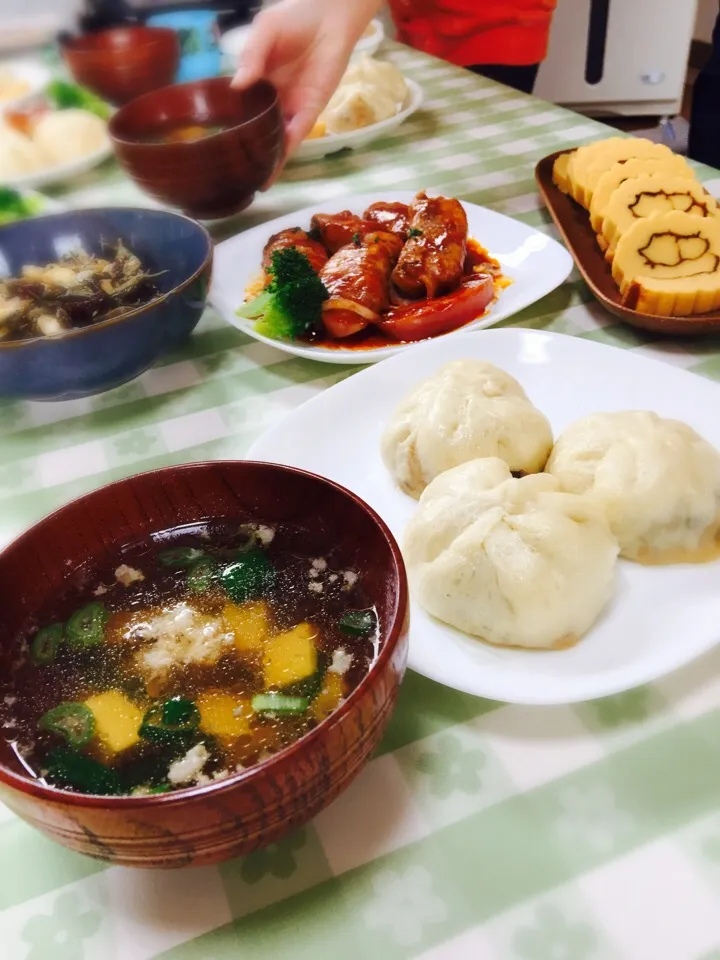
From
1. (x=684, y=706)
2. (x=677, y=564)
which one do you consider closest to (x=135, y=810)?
(x=684, y=706)

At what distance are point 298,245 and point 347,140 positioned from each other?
2.67 ft

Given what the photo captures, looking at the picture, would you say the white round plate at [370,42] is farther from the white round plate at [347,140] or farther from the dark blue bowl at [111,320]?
the dark blue bowl at [111,320]

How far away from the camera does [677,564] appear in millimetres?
984

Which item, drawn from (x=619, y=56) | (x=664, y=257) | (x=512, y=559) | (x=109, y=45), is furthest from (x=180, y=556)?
(x=619, y=56)

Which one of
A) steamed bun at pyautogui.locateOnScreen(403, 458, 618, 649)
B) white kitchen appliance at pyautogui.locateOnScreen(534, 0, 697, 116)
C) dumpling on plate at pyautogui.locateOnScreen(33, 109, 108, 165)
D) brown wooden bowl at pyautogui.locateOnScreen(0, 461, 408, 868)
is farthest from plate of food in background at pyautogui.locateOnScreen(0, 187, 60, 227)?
white kitchen appliance at pyautogui.locateOnScreen(534, 0, 697, 116)

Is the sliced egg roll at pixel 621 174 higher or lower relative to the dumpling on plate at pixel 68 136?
higher

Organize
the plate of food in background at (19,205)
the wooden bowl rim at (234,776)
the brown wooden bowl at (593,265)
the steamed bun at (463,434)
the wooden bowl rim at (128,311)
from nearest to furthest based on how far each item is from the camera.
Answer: the wooden bowl rim at (234,776) → the steamed bun at (463,434) → the wooden bowl rim at (128,311) → the brown wooden bowl at (593,265) → the plate of food in background at (19,205)

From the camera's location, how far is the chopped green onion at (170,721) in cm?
75

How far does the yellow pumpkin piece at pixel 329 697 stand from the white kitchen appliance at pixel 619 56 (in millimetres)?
5322

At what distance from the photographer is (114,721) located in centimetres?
77

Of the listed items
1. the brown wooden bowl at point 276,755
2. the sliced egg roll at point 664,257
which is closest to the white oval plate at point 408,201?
the sliced egg roll at point 664,257

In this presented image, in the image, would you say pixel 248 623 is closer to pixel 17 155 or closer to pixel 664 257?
pixel 664 257

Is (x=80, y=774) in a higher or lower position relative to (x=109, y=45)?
lower

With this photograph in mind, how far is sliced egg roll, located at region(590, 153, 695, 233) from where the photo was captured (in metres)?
1.74
